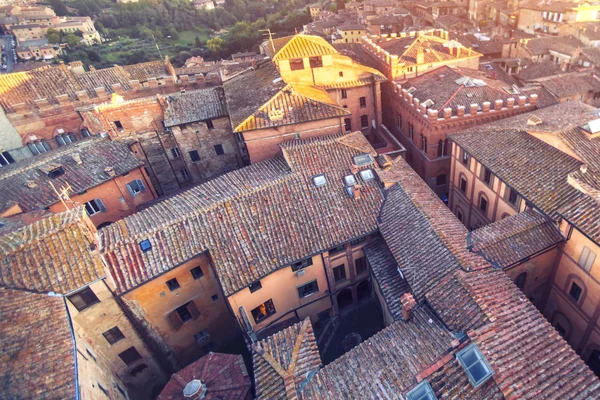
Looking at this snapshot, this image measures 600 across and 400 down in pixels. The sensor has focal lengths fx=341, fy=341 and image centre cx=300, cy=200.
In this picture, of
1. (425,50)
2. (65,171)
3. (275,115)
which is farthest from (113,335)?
(425,50)

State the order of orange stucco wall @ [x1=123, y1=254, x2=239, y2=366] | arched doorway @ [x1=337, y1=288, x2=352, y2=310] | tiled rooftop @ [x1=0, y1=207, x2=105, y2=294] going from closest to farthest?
tiled rooftop @ [x1=0, y1=207, x2=105, y2=294] < orange stucco wall @ [x1=123, y1=254, x2=239, y2=366] < arched doorway @ [x1=337, y1=288, x2=352, y2=310]

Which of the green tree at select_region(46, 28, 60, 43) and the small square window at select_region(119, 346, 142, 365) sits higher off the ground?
the green tree at select_region(46, 28, 60, 43)

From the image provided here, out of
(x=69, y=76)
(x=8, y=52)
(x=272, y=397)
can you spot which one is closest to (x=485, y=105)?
(x=272, y=397)

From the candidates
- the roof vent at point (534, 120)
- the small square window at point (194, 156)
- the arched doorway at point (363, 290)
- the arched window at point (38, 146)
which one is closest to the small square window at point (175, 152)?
the small square window at point (194, 156)

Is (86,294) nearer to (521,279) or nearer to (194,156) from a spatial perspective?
(194,156)

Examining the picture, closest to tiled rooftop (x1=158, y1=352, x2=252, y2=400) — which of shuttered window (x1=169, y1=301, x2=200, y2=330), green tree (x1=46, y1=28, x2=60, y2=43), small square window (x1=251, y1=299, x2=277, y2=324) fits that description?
small square window (x1=251, y1=299, x2=277, y2=324)

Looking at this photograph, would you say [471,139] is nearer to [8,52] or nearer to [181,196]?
[181,196]

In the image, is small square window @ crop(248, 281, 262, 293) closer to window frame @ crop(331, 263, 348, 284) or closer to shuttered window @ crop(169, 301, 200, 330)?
shuttered window @ crop(169, 301, 200, 330)
